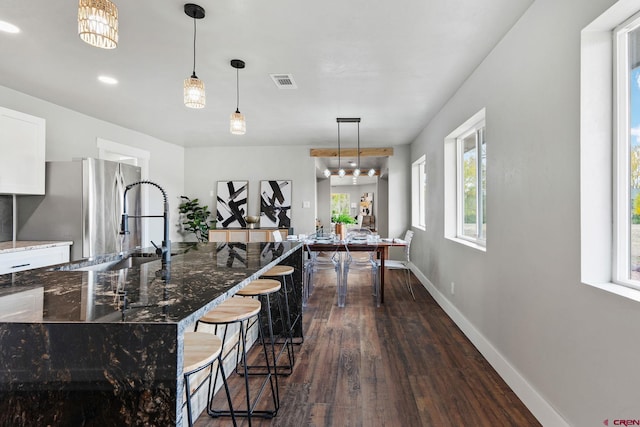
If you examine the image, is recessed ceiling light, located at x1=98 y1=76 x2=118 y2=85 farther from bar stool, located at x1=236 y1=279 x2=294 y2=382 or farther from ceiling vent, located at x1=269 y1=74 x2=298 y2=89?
bar stool, located at x1=236 y1=279 x2=294 y2=382

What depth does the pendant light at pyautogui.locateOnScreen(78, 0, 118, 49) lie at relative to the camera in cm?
134

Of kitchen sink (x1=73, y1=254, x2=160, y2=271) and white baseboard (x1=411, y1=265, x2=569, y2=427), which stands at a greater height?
kitchen sink (x1=73, y1=254, x2=160, y2=271)

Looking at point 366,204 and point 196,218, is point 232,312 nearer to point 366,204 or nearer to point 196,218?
point 196,218

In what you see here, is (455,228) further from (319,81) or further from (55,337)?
(55,337)

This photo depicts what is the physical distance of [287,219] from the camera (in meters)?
6.77

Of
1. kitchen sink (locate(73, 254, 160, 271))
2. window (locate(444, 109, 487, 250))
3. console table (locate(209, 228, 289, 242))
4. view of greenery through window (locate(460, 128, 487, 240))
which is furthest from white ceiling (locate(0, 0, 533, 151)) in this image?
console table (locate(209, 228, 289, 242))

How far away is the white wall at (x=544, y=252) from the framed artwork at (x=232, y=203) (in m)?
4.88

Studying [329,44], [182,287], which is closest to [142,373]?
[182,287]

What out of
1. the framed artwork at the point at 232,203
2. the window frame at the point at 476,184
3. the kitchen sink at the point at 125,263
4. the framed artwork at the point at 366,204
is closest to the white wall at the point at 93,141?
the framed artwork at the point at 232,203

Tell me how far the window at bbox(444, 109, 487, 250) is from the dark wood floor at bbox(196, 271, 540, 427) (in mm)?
1006

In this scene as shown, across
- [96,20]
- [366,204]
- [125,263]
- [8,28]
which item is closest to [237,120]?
[125,263]

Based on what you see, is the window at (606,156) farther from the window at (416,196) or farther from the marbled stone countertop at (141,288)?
the window at (416,196)

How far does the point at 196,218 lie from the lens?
6.68m

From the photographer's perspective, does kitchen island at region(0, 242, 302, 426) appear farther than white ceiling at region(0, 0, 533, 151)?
No
